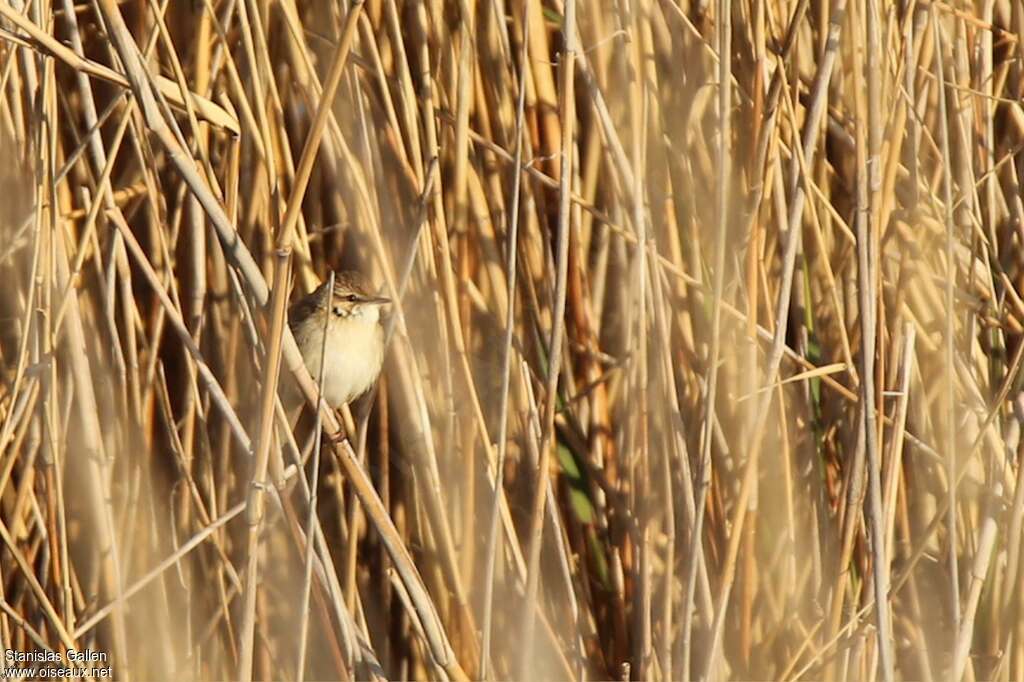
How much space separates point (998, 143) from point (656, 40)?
0.83m

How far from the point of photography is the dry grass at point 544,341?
211 centimetres

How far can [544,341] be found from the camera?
2.29 metres

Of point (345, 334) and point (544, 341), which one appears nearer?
point (544, 341)

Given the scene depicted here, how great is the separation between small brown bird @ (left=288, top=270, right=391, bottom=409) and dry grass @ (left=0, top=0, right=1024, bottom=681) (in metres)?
0.08

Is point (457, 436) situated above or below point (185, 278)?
below

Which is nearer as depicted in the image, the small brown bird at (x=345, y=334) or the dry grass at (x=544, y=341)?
the dry grass at (x=544, y=341)

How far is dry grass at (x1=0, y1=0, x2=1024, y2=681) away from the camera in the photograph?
82.9 inches

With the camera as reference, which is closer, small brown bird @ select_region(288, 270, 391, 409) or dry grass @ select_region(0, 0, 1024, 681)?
dry grass @ select_region(0, 0, 1024, 681)

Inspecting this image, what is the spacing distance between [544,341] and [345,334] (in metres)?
0.61

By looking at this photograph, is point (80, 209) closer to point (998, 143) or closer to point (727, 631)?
point (727, 631)

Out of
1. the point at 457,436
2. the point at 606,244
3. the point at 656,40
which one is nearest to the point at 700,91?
the point at 656,40

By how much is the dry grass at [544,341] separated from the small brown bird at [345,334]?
0.28 ft

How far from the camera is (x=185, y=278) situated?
2332 millimetres

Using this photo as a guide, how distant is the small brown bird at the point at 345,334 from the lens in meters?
2.46
